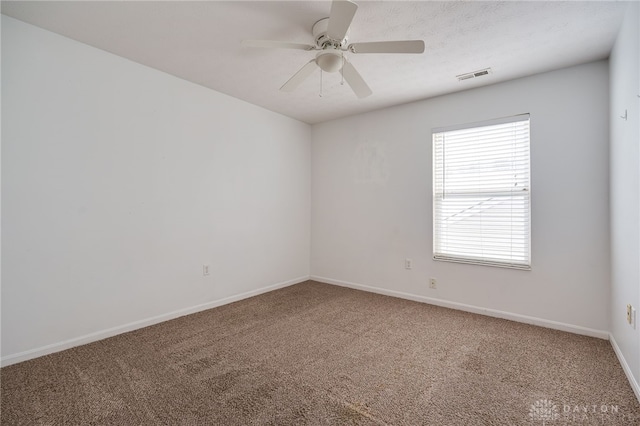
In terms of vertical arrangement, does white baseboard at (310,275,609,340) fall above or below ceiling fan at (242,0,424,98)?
below

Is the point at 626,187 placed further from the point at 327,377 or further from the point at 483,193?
the point at 327,377

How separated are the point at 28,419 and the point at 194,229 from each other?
6.37 ft

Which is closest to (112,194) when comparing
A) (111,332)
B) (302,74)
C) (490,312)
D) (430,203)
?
(111,332)

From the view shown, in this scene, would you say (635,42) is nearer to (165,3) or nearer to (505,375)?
(505,375)

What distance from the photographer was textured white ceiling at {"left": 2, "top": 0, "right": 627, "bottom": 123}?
2.04 meters

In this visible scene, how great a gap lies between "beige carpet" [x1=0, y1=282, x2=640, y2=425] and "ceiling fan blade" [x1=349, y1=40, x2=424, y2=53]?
2171 millimetres

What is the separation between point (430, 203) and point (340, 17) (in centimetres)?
253

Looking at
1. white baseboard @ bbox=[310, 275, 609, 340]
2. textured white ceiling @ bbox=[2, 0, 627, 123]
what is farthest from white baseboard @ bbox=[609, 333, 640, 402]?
textured white ceiling @ bbox=[2, 0, 627, 123]

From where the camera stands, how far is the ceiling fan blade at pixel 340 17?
62.5 inches

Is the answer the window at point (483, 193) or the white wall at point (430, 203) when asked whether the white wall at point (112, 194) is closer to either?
the white wall at point (430, 203)

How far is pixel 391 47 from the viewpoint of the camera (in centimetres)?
195

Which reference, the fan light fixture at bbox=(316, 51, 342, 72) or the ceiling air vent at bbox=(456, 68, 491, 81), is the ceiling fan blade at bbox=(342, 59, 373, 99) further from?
the ceiling air vent at bbox=(456, 68, 491, 81)

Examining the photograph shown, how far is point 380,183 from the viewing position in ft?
13.5

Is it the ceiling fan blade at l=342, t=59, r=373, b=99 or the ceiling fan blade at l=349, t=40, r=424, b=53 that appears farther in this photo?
the ceiling fan blade at l=342, t=59, r=373, b=99
